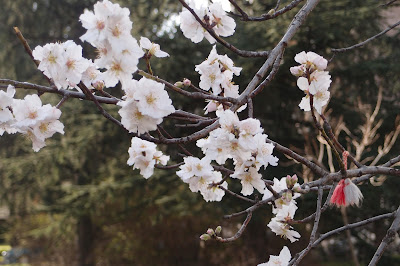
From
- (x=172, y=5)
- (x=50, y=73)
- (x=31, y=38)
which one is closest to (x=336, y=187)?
(x=50, y=73)

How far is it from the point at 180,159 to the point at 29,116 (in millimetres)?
5501

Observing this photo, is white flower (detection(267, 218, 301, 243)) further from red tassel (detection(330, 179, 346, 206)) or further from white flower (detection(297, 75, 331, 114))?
white flower (detection(297, 75, 331, 114))

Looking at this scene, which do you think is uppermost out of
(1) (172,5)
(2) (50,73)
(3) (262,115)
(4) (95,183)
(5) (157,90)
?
(1) (172,5)

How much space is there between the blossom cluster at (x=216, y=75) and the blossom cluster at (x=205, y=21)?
0.06 m

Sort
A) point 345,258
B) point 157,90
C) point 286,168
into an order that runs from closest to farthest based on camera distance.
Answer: point 157,90
point 286,168
point 345,258

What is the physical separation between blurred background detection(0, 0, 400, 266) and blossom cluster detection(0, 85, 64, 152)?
5077 mm

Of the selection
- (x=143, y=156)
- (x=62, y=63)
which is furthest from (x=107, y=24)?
(x=143, y=156)

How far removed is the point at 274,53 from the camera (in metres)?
1.28

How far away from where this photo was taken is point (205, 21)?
4.40 feet

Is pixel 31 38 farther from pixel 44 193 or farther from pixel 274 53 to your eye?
pixel 274 53

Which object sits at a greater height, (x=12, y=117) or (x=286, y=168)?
(x=286, y=168)

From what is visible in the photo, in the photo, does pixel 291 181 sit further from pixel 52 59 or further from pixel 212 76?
pixel 52 59

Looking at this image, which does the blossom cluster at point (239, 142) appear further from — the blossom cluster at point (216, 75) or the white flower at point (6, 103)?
the white flower at point (6, 103)

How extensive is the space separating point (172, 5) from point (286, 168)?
3046 millimetres
